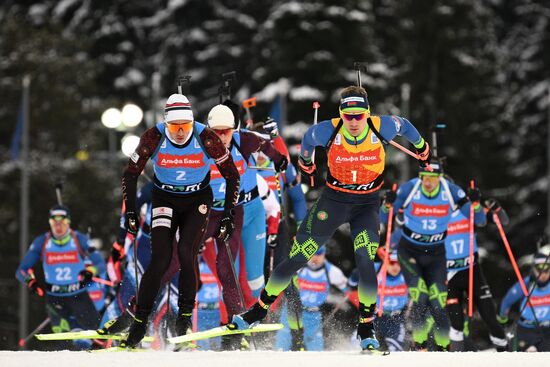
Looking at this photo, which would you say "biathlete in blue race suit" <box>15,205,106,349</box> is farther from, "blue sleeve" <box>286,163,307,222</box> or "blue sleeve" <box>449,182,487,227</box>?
"blue sleeve" <box>449,182,487,227</box>

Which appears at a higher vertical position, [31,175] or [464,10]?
[464,10]

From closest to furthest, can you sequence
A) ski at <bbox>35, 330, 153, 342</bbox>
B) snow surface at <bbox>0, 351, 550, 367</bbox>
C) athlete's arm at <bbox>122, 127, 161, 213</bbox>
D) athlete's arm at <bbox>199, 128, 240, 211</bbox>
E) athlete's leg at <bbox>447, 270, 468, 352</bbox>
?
snow surface at <bbox>0, 351, 550, 367</bbox>, athlete's arm at <bbox>122, 127, 161, 213</bbox>, athlete's arm at <bbox>199, 128, 240, 211</bbox>, ski at <bbox>35, 330, 153, 342</bbox>, athlete's leg at <bbox>447, 270, 468, 352</bbox>

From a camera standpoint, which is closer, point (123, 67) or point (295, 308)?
point (295, 308)

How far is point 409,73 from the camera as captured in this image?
4112 cm

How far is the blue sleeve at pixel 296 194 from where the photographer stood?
1545 cm

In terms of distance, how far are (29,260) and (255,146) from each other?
5.46 metres

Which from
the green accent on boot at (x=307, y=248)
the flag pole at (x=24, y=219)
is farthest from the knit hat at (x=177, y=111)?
the flag pole at (x=24, y=219)

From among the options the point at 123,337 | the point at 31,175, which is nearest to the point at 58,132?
the point at 31,175

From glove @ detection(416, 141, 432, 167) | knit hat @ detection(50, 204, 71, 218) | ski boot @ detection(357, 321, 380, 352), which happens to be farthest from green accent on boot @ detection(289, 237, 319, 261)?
knit hat @ detection(50, 204, 71, 218)

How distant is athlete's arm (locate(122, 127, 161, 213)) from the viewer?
10680 millimetres

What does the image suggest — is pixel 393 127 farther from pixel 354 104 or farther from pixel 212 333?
pixel 212 333

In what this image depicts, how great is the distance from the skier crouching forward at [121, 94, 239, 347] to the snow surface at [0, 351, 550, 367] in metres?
0.60

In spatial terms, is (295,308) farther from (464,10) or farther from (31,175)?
(464,10)

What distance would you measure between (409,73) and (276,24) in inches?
279
